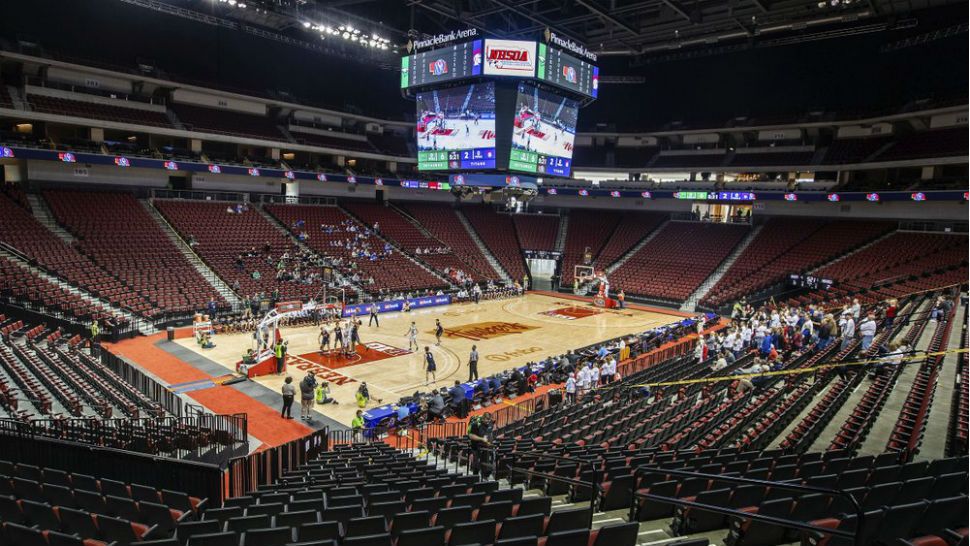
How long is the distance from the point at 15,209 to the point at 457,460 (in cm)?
3141

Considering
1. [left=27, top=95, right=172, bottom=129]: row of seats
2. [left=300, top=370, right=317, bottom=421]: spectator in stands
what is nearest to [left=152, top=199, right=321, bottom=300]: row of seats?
[left=27, top=95, right=172, bottom=129]: row of seats

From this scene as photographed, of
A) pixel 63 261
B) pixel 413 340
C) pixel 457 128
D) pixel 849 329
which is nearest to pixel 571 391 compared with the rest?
pixel 849 329

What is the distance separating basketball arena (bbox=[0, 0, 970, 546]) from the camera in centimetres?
732

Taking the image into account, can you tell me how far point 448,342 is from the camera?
2836 centimetres

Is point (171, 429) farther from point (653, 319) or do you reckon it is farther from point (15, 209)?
point (653, 319)

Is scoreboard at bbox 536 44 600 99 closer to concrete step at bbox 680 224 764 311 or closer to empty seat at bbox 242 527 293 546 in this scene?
concrete step at bbox 680 224 764 311

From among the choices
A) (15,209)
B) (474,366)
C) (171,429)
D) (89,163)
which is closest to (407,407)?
(474,366)

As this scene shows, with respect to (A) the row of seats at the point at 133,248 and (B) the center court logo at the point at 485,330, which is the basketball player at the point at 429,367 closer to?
(B) the center court logo at the point at 485,330

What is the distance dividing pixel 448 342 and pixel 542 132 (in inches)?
454

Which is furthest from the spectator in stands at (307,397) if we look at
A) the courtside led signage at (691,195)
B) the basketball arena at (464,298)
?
the courtside led signage at (691,195)

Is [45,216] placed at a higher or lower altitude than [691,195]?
lower

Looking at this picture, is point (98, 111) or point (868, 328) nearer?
point (868, 328)

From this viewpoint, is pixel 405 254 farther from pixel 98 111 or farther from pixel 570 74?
pixel 98 111

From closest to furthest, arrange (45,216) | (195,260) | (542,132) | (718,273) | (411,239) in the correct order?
(542,132) < (45,216) < (195,260) < (718,273) < (411,239)
